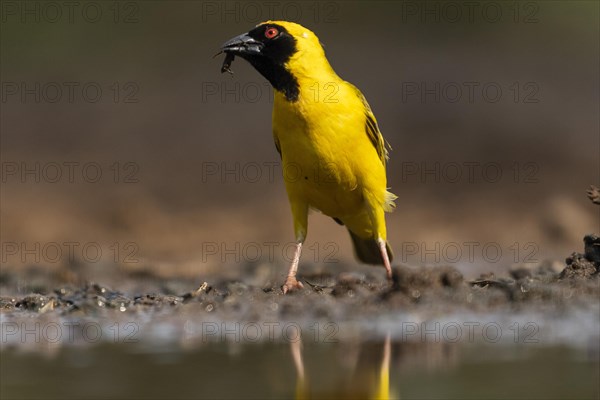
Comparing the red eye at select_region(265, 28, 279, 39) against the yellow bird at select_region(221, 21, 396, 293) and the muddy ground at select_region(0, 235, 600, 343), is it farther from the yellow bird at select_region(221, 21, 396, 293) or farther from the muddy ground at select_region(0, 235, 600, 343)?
the muddy ground at select_region(0, 235, 600, 343)

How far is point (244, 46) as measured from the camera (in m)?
9.19

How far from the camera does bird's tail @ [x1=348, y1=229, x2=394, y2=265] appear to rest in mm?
10250

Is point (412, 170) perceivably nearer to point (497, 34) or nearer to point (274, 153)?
point (274, 153)

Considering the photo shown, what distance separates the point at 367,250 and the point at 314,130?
1773 mm

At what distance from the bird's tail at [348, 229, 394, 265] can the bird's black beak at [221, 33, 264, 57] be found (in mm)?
1820

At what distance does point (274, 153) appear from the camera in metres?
17.7

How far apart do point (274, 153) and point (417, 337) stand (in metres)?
10.8

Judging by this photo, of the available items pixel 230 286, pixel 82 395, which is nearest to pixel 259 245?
pixel 230 286
